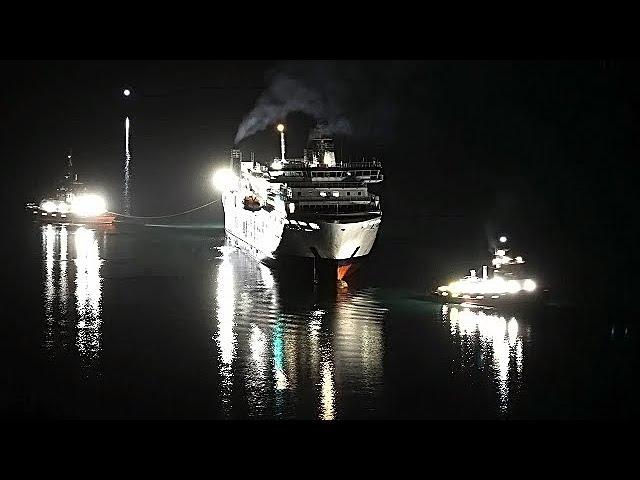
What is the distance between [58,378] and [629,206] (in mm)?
52562

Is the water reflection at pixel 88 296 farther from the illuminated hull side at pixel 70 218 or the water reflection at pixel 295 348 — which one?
the illuminated hull side at pixel 70 218

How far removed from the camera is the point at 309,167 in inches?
1877

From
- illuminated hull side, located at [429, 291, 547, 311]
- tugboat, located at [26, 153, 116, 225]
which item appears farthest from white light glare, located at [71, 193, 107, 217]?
illuminated hull side, located at [429, 291, 547, 311]

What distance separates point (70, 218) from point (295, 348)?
148ft

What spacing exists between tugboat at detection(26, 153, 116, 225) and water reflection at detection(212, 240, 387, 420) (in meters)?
30.2

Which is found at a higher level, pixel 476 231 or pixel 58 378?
pixel 476 231

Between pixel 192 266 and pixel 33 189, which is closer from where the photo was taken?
pixel 192 266

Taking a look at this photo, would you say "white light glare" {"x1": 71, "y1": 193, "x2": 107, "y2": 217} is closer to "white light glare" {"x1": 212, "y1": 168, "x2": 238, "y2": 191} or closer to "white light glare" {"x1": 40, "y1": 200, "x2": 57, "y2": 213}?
"white light glare" {"x1": 40, "y1": 200, "x2": 57, "y2": 213}

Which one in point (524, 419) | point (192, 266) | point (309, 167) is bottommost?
point (524, 419)

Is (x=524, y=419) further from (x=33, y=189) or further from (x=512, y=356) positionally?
(x=33, y=189)

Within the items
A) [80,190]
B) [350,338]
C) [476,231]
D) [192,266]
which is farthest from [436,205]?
[350,338]

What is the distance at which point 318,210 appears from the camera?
46.2 meters

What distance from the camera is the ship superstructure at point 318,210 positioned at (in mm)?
44531

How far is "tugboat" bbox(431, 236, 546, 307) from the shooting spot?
37938 millimetres
